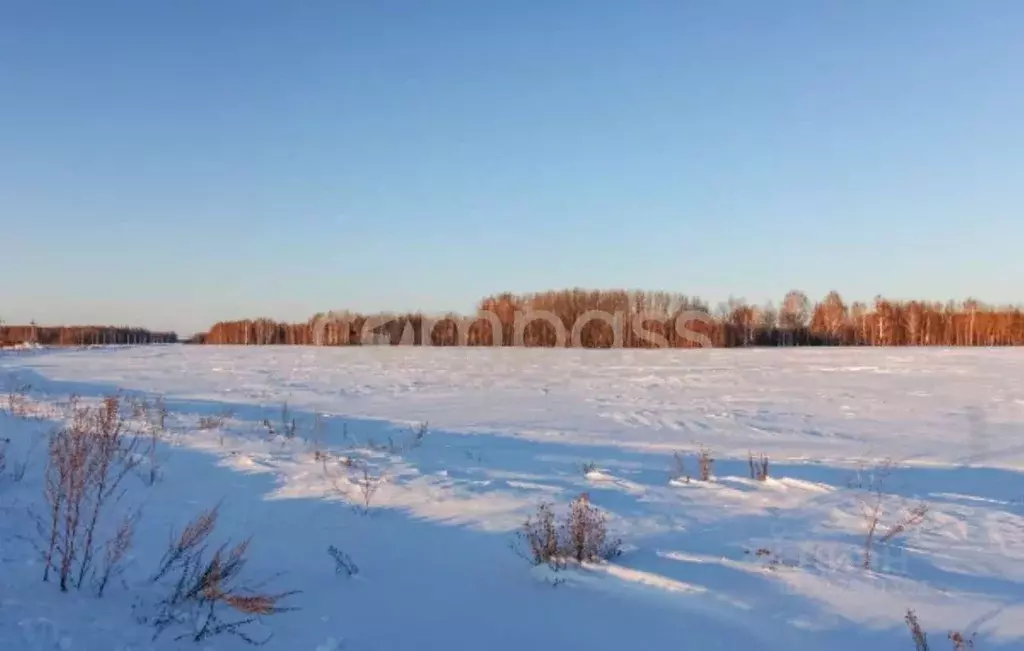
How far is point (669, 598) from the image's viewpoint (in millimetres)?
4188

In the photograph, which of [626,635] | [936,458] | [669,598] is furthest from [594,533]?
[936,458]

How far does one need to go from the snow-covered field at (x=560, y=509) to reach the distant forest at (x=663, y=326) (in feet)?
144

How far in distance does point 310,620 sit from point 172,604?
0.68m

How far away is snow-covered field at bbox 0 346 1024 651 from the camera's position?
12.2 feet

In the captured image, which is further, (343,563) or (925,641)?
(343,563)

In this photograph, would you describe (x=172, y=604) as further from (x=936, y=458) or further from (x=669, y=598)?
(x=936, y=458)

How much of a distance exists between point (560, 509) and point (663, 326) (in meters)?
54.2

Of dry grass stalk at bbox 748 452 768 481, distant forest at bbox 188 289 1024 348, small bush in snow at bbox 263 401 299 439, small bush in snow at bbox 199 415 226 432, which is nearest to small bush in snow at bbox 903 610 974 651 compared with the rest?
dry grass stalk at bbox 748 452 768 481

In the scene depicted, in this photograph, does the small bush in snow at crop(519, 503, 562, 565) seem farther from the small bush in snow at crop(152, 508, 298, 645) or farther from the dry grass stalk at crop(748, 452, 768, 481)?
the dry grass stalk at crop(748, 452, 768, 481)

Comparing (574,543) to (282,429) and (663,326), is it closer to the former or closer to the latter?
(282,429)

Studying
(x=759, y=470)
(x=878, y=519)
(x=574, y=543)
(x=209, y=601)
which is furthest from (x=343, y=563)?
(x=759, y=470)

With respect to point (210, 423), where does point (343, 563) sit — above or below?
below

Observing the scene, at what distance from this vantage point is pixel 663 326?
Result: 58.7 m

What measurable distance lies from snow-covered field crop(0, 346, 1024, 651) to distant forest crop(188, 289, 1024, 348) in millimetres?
43889
